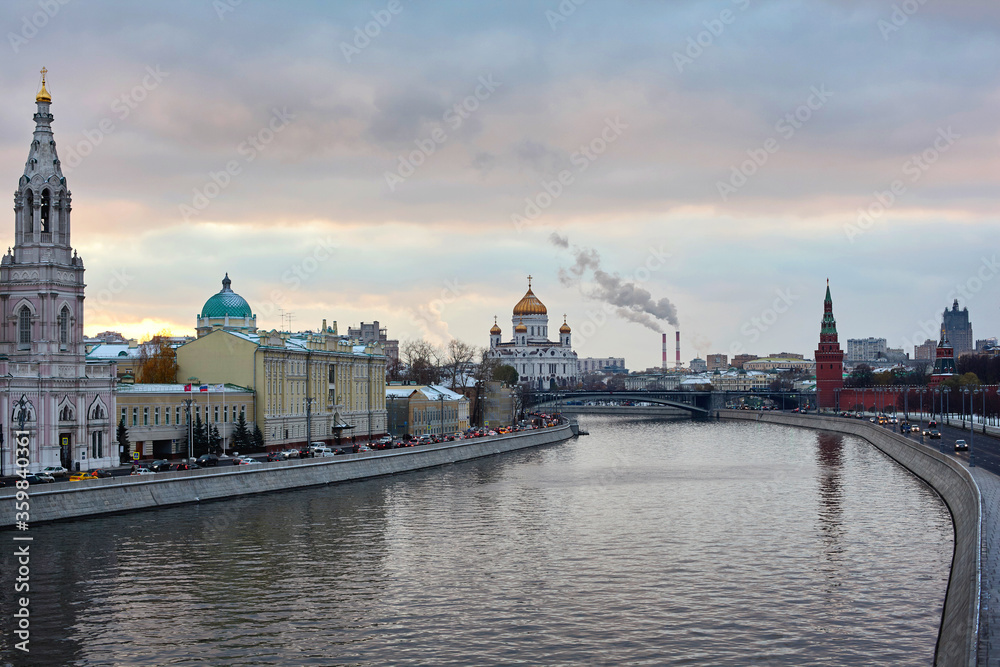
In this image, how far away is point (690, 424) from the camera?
419 ft

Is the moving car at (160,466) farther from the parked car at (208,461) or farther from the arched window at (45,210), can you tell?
the arched window at (45,210)

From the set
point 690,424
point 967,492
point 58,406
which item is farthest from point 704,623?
point 690,424

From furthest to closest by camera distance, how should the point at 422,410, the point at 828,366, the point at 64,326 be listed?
the point at 828,366 < the point at 422,410 < the point at 64,326

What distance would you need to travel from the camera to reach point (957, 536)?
34969 mm

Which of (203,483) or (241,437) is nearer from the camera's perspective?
(203,483)

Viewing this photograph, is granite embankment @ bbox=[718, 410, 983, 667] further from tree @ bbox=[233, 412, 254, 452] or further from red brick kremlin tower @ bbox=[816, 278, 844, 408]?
red brick kremlin tower @ bbox=[816, 278, 844, 408]

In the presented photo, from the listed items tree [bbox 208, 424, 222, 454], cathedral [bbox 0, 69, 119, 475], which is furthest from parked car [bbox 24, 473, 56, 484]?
tree [bbox 208, 424, 222, 454]

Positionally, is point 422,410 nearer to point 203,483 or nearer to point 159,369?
point 159,369

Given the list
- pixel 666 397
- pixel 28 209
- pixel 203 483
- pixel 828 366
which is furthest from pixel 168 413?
pixel 828 366

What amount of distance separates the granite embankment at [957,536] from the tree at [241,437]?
3264 cm

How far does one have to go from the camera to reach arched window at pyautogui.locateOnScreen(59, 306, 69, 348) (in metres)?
46.6

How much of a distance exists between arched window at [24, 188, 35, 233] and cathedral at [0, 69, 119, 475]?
0.13 feet

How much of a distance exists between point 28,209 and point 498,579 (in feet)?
90.9

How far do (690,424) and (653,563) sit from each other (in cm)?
9789
